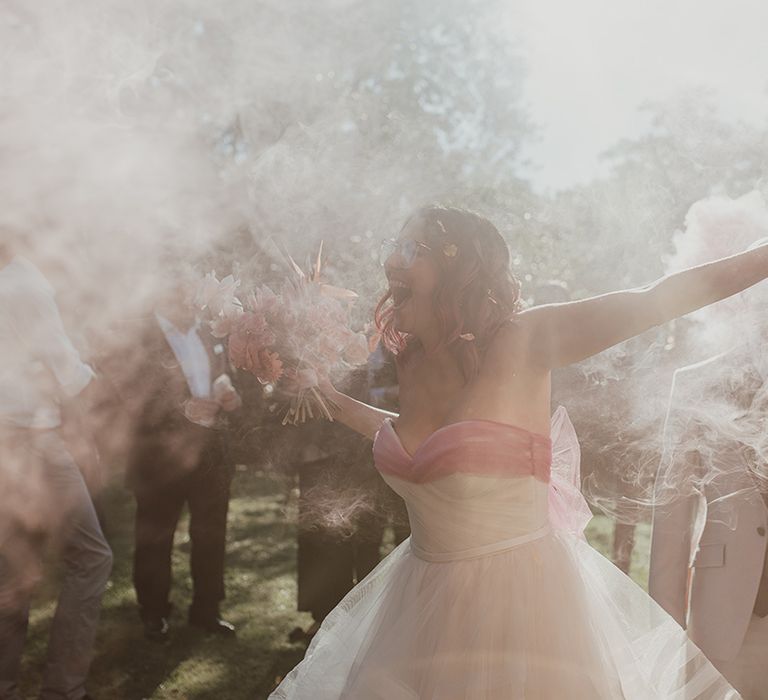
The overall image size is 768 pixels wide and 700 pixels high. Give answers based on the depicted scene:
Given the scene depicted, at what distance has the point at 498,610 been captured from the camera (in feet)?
7.98

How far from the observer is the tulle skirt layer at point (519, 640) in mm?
2354

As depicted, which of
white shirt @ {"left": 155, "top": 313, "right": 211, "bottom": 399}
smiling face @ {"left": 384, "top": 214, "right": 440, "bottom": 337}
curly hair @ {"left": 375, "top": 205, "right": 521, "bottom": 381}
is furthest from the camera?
white shirt @ {"left": 155, "top": 313, "right": 211, "bottom": 399}

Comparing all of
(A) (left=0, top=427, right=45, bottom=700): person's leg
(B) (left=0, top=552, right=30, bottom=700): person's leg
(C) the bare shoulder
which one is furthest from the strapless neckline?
(B) (left=0, top=552, right=30, bottom=700): person's leg

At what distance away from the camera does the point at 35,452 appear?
4148 mm

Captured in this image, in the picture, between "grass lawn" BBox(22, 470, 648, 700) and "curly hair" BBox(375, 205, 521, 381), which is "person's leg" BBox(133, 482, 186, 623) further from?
"curly hair" BBox(375, 205, 521, 381)

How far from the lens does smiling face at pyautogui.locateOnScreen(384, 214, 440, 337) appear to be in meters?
2.78

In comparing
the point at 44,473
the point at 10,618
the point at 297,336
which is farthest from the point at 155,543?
the point at 297,336

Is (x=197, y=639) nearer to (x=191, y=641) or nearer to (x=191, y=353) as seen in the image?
(x=191, y=641)

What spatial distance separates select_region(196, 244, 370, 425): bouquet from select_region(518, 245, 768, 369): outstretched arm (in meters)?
1.00

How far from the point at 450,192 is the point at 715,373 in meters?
11.3

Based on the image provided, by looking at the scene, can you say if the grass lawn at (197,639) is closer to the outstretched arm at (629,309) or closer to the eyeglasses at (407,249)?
the eyeglasses at (407,249)

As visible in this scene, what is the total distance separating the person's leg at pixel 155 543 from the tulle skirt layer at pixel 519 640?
3.38 m

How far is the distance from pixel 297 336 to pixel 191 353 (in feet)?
8.69

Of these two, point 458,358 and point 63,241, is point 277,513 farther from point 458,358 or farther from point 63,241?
point 458,358
